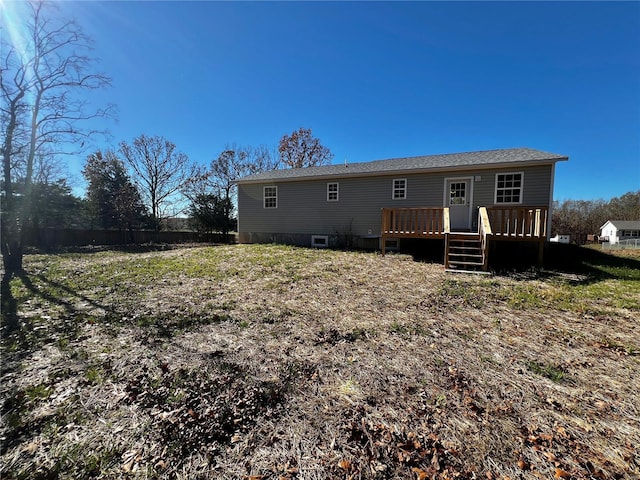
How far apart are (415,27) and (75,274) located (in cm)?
1233

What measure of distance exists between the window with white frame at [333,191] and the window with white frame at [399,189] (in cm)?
250

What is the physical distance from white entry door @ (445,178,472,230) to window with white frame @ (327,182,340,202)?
4515mm

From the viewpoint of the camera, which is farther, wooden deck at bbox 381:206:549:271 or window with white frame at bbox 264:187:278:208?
window with white frame at bbox 264:187:278:208

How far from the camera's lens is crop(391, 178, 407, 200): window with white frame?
11230mm

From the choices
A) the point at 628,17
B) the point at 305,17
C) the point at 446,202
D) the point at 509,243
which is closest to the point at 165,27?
the point at 305,17

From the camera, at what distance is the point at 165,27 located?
7.29 meters

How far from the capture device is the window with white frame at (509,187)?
952cm

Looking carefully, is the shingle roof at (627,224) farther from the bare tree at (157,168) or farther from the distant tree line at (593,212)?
the bare tree at (157,168)

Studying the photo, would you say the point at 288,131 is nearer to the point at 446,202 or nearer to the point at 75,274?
the point at 446,202

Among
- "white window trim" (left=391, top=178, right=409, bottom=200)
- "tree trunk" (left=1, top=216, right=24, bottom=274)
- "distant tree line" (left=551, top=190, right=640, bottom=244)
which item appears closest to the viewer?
"tree trunk" (left=1, top=216, right=24, bottom=274)

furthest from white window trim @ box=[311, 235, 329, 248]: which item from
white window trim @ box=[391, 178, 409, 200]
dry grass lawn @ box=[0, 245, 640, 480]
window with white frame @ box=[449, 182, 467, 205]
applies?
dry grass lawn @ box=[0, 245, 640, 480]

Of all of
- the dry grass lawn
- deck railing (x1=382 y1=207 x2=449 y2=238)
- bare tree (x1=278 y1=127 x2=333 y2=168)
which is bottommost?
the dry grass lawn

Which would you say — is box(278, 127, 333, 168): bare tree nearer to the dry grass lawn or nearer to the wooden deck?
the wooden deck

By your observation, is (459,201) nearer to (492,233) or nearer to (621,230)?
(492,233)
